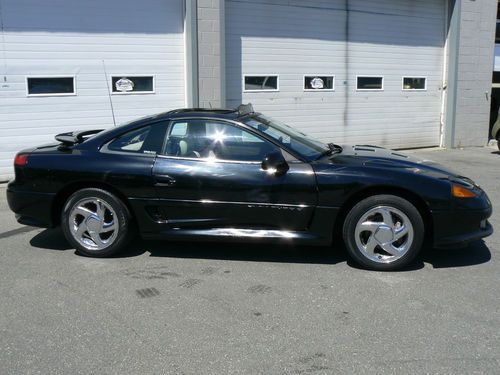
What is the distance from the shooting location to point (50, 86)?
9578 mm

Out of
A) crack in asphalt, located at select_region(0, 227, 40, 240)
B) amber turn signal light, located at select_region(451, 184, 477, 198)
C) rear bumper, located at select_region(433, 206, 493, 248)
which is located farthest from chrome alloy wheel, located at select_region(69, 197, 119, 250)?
amber turn signal light, located at select_region(451, 184, 477, 198)

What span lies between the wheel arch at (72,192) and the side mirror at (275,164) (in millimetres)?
1395

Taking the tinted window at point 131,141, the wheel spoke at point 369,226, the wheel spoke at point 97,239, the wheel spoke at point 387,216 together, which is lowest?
the wheel spoke at point 97,239

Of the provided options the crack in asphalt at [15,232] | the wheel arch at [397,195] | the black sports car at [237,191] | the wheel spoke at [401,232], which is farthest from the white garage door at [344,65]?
the wheel spoke at [401,232]

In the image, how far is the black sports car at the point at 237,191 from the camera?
4.72 meters

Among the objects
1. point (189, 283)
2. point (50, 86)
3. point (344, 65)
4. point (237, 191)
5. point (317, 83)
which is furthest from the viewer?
point (344, 65)

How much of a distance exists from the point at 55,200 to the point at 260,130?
212cm

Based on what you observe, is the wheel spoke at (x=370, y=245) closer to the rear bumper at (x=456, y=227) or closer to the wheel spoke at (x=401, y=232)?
the wheel spoke at (x=401, y=232)

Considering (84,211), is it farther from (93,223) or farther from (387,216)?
(387,216)

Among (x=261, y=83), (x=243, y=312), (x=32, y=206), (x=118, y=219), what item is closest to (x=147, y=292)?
(x=243, y=312)

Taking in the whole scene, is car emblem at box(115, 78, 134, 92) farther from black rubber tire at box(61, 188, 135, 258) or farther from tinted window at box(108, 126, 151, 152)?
Result: black rubber tire at box(61, 188, 135, 258)

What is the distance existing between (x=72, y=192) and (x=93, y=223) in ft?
1.30

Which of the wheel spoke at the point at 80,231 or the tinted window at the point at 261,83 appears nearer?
the wheel spoke at the point at 80,231

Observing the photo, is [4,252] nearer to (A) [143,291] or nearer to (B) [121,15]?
(A) [143,291]
